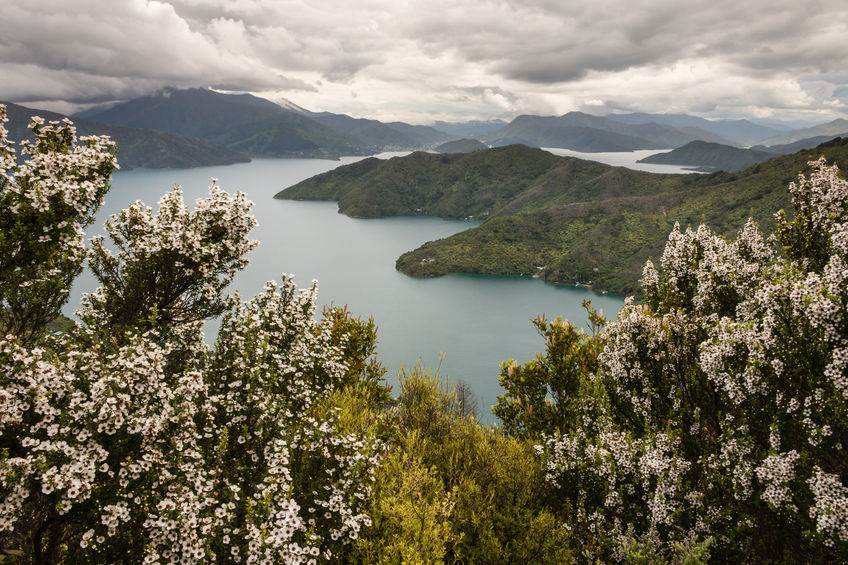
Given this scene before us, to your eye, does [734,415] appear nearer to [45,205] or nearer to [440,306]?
[45,205]

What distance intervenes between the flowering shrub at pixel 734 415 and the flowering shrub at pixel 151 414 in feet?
21.2

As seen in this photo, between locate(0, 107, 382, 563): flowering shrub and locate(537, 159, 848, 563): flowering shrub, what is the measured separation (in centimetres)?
646

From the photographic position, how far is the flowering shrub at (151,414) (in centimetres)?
667

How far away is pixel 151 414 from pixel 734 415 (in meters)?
13.0

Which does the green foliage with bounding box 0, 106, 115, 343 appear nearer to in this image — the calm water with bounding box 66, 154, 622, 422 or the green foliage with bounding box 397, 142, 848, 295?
the calm water with bounding box 66, 154, 622, 422

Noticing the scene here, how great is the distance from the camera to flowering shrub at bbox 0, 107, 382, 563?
667 cm

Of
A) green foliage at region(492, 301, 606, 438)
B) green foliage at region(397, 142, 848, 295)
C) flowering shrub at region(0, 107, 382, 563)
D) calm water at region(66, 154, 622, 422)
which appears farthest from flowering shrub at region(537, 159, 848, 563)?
green foliage at region(397, 142, 848, 295)

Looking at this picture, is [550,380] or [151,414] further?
[550,380]

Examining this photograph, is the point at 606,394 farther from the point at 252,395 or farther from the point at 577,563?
the point at 252,395

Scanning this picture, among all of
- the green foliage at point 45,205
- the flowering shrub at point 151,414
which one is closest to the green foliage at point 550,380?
the flowering shrub at point 151,414

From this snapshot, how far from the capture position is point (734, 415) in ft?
33.3

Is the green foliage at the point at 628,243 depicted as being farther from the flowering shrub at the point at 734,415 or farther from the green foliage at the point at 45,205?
the green foliage at the point at 45,205

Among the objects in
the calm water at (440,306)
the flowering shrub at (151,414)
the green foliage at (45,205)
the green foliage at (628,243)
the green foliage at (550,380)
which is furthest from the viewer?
the green foliage at (628,243)

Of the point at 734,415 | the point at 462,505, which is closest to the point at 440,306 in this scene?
the point at 462,505
